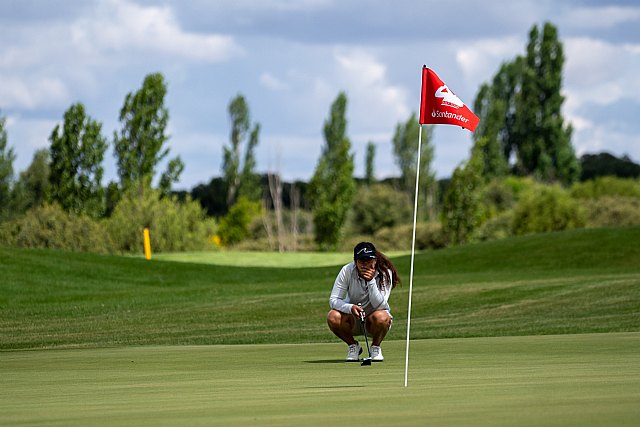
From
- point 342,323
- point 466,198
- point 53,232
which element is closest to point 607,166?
point 466,198

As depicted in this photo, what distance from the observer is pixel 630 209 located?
82375mm

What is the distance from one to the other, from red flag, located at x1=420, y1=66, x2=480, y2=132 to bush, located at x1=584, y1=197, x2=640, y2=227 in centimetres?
6852

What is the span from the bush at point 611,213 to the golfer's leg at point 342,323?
67.9 metres

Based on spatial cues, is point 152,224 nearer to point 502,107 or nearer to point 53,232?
point 53,232

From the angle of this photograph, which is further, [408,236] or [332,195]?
[408,236]

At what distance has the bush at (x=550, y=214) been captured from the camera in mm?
74688

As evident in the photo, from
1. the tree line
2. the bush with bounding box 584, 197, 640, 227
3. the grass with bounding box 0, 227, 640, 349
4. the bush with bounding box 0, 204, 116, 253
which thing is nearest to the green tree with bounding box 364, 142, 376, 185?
the tree line

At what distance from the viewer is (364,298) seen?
14.6 m

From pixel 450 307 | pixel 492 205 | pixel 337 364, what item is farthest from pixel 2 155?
pixel 337 364

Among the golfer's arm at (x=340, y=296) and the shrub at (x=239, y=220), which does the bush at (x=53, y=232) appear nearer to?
the shrub at (x=239, y=220)

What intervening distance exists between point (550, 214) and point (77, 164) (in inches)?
1068

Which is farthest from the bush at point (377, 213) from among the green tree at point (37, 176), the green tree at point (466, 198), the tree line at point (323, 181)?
the green tree at point (466, 198)

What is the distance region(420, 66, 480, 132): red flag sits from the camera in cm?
1377

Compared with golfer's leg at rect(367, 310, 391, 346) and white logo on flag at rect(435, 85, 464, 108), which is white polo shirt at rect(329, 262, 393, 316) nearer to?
golfer's leg at rect(367, 310, 391, 346)
